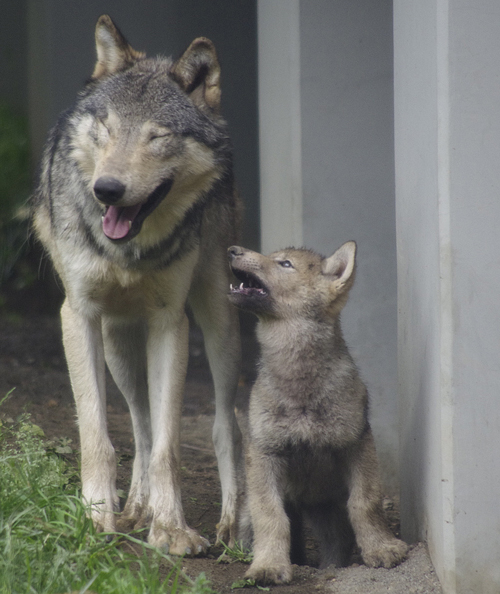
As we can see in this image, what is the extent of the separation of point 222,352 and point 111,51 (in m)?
1.92

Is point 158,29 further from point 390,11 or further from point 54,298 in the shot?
point 390,11

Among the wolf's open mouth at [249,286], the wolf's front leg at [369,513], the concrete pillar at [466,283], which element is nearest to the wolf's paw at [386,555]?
the wolf's front leg at [369,513]

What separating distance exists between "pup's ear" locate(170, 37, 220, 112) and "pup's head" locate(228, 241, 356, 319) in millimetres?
873

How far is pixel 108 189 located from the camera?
3.41 meters

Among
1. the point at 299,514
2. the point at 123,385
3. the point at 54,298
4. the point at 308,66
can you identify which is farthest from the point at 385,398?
the point at 54,298

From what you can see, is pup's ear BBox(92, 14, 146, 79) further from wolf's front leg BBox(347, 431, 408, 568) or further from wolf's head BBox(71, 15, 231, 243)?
wolf's front leg BBox(347, 431, 408, 568)

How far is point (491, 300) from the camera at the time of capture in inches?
122

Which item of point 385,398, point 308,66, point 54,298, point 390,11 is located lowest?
point 385,398

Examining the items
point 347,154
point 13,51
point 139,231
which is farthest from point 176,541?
point 13,51

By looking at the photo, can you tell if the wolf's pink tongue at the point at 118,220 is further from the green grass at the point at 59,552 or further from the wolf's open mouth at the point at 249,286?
the green grass at the point at 59,552

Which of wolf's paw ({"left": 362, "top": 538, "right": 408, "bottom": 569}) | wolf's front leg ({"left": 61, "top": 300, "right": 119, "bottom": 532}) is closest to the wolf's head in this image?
wolf's front leg ({"left": 61, "top": 300, "right": 119, "bottom": 532})

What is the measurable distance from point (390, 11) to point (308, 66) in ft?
2.42

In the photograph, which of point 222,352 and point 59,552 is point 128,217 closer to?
point 222,352

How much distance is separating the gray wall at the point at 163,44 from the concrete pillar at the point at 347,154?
3920mm
